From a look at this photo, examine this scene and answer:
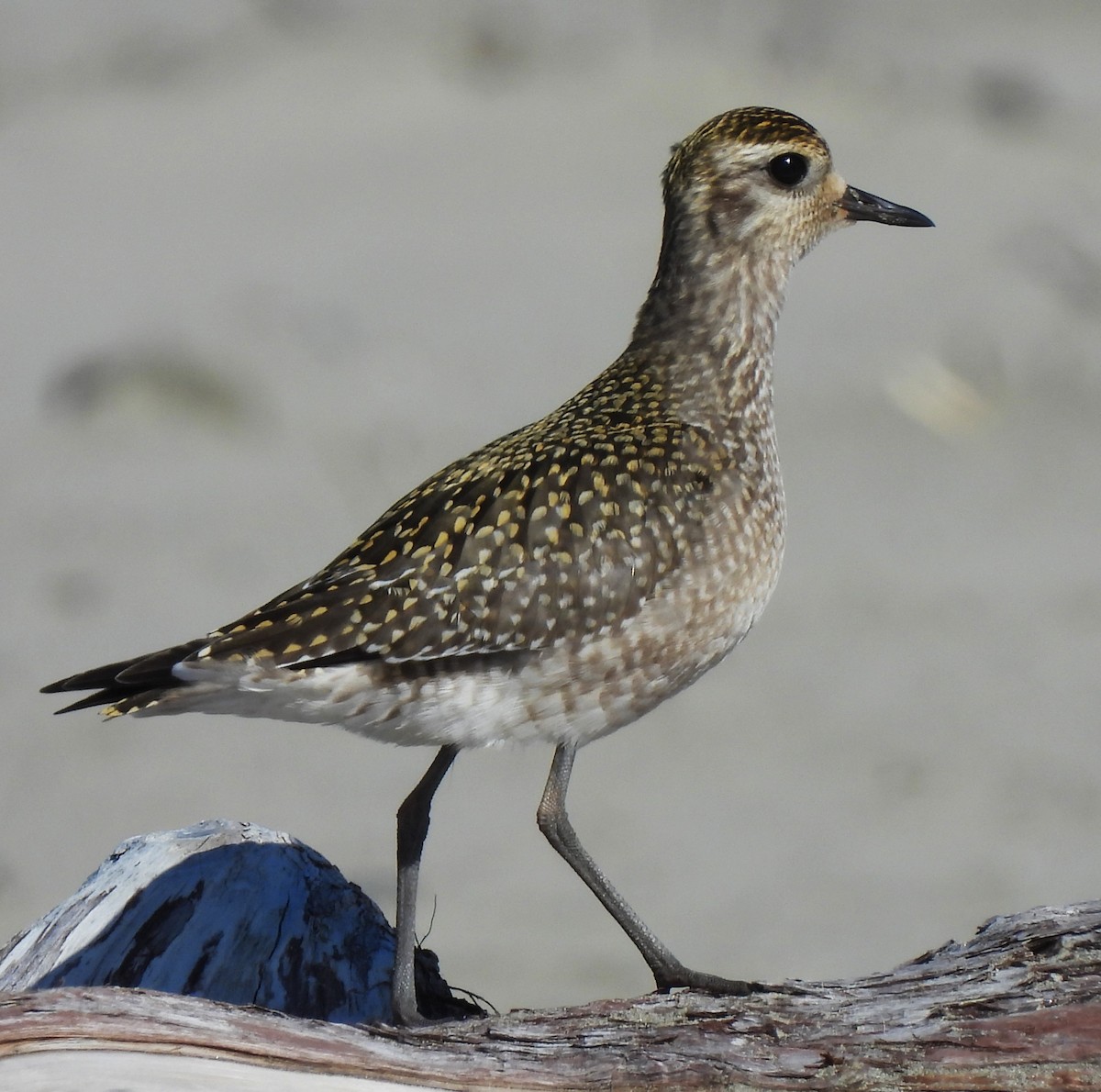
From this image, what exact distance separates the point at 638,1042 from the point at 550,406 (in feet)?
21.4

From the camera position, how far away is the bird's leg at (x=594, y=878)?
5316 millimetres

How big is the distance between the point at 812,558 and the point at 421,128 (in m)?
4.46

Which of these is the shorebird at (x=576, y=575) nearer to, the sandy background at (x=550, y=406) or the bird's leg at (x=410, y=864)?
the bird's leg at (x=410, y=864)

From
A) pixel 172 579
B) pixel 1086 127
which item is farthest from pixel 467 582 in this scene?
pixel 1086 127

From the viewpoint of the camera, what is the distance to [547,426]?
5.62m

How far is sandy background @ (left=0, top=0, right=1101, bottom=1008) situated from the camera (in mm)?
8164

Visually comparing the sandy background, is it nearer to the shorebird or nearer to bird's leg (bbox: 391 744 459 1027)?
bird's leg (bbox: 391 744 459 1027)

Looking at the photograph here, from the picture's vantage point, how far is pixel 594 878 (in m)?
5.52

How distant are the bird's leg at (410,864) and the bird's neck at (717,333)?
127 cm

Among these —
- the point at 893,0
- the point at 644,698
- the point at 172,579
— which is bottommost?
the point at 644,698

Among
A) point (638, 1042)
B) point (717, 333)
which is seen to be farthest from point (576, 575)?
point (638, 1042)

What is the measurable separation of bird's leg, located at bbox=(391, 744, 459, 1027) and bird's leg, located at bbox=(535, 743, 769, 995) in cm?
30

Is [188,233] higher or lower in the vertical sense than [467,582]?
higher

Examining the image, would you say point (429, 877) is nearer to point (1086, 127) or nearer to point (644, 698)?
point (644, 698)
